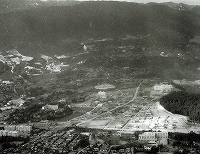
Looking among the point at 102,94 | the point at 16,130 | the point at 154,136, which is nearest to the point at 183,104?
the point at 154,136

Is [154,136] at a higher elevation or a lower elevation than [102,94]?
higher

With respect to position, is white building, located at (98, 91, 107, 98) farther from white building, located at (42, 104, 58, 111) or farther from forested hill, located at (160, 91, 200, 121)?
forested hill, located at (160, 91, 200, 121)

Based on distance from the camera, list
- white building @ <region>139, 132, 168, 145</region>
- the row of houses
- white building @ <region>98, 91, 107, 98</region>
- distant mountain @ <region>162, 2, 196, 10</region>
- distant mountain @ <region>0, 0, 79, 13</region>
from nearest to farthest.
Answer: white building @ <region>139, 132, 168, 145</region>
the row of houses
white building @ <region>98, 91, 107, 98</region>
distant mountain @ <region>0, 0, 79, 13</region>
distant mountain @ <region>162, 2, 196, 10</region>

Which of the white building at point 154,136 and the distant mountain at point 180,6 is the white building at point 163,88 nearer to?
the white building at point 154,136

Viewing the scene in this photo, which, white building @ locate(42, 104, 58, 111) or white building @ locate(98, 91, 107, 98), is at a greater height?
white building @ locate(42, 104, 58, 111)

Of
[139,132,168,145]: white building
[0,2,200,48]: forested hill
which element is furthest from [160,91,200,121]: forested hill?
[0,2,200,48]: forested hill

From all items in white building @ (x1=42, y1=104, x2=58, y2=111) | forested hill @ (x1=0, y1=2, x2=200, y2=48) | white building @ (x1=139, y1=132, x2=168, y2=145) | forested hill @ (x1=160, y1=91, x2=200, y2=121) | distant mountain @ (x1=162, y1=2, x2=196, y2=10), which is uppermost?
distant mountain @ (x1=162, y1=2, x2=196, y2=10)

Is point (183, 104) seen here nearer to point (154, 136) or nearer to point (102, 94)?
point (154, 136)
